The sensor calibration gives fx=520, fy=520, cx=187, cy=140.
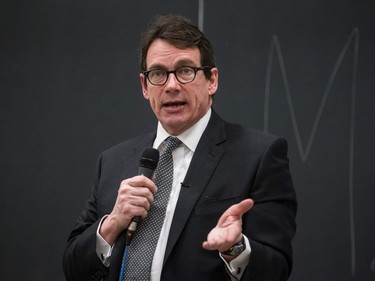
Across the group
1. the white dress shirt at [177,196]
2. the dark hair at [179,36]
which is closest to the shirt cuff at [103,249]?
the white dress shirt at [177,196]

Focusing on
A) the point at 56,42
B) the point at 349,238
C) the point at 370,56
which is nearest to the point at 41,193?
the point at 56,42

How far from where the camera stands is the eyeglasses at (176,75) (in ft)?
5.21

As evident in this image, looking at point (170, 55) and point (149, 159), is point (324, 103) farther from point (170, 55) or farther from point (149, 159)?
point (149, 159)

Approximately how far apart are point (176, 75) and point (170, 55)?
6cm

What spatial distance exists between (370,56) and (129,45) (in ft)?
3.49

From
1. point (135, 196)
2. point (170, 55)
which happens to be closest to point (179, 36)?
point (170, 55)

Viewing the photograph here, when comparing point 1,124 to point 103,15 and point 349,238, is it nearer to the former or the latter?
point 103,15

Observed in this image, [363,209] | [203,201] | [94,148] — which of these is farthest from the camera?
[94,148]

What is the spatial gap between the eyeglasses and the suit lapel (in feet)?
0.53

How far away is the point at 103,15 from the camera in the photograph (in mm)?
2395

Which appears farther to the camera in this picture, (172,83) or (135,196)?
(172,83)

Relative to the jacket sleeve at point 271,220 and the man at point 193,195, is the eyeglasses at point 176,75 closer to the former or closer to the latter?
the man at point 193,195

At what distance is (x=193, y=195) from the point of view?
147cm

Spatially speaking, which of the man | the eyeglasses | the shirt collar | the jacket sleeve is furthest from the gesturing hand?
the eyeglasses
